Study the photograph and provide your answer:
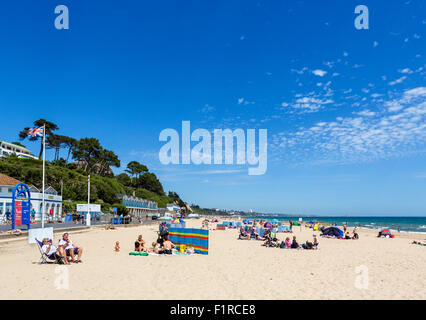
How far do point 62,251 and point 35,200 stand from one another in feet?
80.1

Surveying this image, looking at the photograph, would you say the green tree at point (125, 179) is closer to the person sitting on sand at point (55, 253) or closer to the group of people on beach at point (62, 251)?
the group of people on beach at point (62, 251)

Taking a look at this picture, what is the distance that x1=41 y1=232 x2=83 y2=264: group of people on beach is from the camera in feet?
31.8

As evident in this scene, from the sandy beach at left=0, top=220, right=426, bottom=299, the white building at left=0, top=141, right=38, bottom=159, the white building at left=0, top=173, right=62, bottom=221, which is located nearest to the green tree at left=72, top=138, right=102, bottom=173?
the white building at left=0, top=141, right=38, bottom=159

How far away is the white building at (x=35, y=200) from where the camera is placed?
2694cm

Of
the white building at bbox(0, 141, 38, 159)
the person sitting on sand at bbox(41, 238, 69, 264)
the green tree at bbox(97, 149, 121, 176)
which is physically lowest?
the person sitting on sand at bbox(41, 238, 69, 264)

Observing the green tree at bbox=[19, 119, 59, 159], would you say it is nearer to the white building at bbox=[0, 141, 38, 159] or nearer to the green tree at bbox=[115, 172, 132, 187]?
the white building at bbox=[0, 141, 38, 159]

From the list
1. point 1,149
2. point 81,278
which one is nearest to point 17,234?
point 81,278

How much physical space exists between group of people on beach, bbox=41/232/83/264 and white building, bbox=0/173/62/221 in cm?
1983

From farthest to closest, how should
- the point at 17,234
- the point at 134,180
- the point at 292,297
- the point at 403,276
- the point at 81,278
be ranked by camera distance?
the point at 134,180 → the point at 17,234 → the point at 403,276 → the point at 81,278 → the point at 292,297
